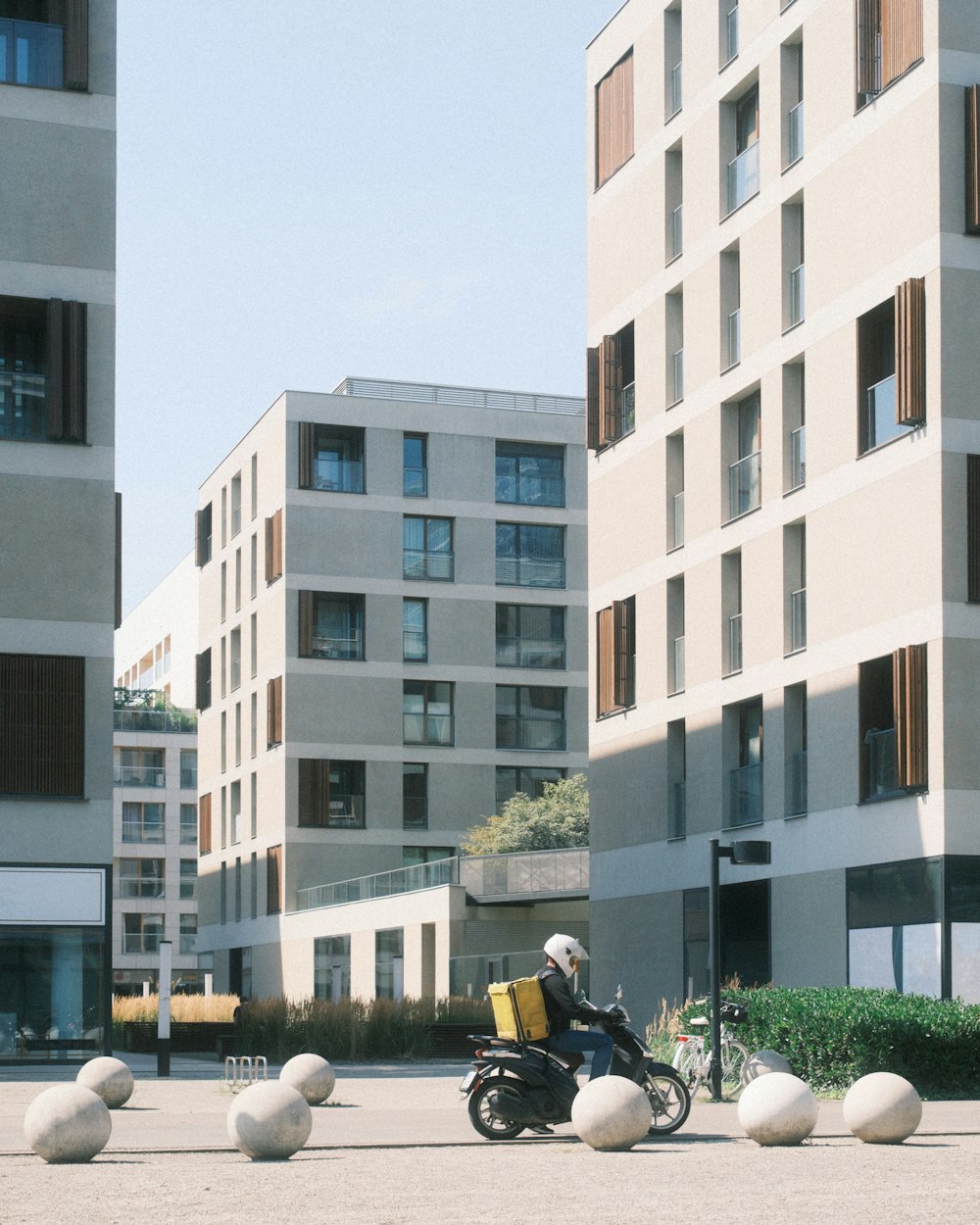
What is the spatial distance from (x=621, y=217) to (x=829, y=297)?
965 centimetres

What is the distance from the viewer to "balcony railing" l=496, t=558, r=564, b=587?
68.6 m

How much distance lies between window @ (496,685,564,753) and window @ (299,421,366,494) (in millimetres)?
8359

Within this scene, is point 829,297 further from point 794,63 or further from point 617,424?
point 617,424

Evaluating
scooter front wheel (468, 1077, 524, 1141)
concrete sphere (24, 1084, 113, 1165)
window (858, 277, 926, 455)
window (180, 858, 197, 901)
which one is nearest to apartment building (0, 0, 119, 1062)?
window (858, 277, 926, 455)

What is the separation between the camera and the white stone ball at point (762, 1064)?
2306cm

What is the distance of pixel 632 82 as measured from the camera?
144ft

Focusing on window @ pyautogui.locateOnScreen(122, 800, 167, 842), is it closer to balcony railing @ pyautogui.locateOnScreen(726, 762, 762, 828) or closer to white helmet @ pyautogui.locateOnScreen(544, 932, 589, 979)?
balcony railing @ pyautogui.locateOnScreen(726, 762, 762, 828)

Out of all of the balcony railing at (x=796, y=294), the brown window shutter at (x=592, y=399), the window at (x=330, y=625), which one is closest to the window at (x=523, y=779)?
the window at (x=330, y=625)

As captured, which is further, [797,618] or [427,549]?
[427,549]

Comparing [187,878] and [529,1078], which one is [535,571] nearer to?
[187,878]

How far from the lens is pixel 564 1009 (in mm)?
17125

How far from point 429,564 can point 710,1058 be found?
4504 centimetres

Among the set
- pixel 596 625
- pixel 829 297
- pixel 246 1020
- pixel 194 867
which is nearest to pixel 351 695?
pixel 596 625

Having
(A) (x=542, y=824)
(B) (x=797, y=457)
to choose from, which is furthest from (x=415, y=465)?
(B) (x=797, y=457)
